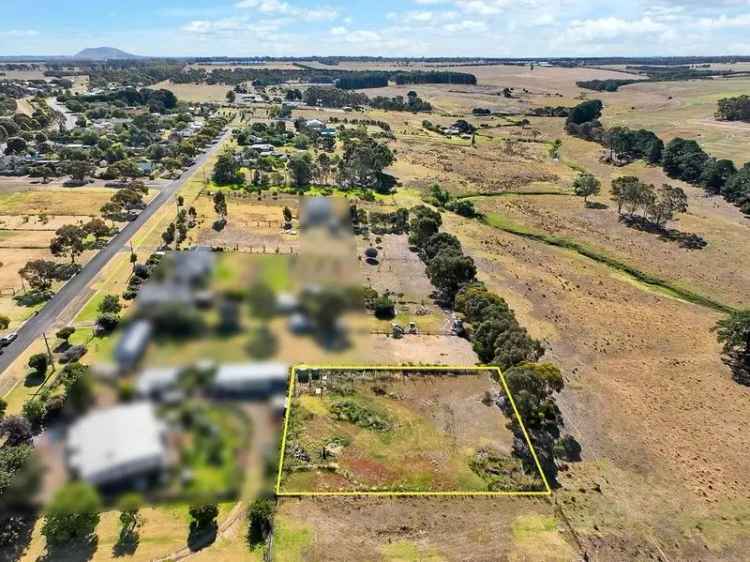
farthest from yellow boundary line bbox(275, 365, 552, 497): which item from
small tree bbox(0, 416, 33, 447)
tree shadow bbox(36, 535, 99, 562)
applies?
small tree bbox(0, 416, 33, 447)

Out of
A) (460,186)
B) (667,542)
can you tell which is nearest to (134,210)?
(460,186)

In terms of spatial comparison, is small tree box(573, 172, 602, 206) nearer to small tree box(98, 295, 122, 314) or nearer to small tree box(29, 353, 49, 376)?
small tree box(98, 295, 122, 314)

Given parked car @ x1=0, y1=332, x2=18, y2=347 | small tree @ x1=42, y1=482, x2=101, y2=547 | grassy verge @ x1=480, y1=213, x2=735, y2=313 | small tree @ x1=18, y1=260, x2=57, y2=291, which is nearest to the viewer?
small tree @ x1=42, y1=482, x2=101, y2=547

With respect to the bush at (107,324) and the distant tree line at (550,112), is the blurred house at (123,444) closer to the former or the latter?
the bush at (107,324)

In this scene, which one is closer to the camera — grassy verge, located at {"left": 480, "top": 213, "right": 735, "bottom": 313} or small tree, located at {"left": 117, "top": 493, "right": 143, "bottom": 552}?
small tree, located at {"left": 117, "top": 493, "right": 143, "bottom": 552}

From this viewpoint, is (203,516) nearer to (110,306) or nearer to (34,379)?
(34,379)
